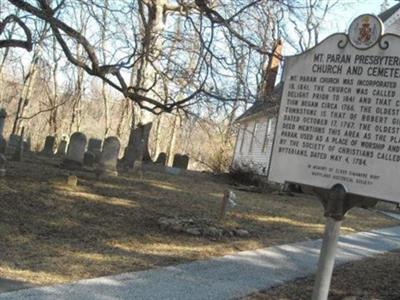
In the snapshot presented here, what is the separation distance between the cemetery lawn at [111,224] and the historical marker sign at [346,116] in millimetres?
3438

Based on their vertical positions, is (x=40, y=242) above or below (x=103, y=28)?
below

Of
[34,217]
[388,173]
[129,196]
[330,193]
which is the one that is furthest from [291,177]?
[129,196]

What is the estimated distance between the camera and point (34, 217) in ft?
34.2

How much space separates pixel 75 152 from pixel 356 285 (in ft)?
38.7

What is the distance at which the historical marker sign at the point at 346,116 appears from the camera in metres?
4.71

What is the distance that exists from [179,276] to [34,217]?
11.9ft

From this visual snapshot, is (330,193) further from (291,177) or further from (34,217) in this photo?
(34,217)

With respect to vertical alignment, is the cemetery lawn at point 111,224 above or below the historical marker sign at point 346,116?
below

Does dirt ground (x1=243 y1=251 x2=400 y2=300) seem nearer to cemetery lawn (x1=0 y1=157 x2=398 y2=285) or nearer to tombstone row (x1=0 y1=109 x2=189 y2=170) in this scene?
cemetery lawn (x1=0 y1=157 x2=398 y2=285)

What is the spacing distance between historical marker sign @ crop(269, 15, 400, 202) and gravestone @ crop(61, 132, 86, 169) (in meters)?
13.6

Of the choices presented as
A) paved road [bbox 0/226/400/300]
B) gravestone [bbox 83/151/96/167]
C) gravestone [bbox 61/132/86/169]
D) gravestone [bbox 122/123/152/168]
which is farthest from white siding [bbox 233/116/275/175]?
paved road [bbox 0/226/400/300]

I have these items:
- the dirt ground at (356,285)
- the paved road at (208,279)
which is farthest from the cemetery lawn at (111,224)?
the dirt ground at (356,285)

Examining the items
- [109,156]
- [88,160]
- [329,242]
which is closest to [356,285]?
[329,242]

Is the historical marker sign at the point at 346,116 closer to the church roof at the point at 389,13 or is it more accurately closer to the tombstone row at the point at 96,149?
the tombstone row at the point at 96,149
